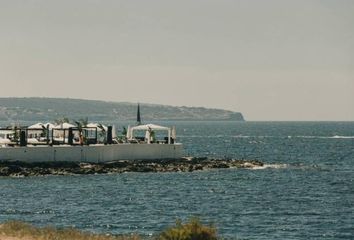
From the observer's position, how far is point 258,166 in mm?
86375

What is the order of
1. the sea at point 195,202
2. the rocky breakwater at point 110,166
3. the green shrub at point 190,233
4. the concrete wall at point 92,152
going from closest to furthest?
the green shrub at point 190,233
the sea at point 195,202
the rocky breakwater at point 110,166
the concrete wall at point 92,152

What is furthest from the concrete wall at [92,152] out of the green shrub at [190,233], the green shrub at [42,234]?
the green shrub at [190,233]

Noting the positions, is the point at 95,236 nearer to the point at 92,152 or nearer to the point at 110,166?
the point at 92,152

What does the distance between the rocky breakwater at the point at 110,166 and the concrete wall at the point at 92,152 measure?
0.66 meters

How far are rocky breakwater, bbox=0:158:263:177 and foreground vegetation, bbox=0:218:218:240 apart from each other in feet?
115

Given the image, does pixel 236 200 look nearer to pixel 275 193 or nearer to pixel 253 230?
pixel 275 193

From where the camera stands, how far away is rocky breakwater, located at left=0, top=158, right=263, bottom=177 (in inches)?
2667

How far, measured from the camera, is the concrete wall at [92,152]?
2712 inches

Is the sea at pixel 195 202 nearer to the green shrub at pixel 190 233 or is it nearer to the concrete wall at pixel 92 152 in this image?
the concrete wall at pixel 92 152

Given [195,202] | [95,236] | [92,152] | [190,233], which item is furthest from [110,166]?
[190,233]

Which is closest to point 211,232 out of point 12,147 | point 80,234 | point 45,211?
point 80,234

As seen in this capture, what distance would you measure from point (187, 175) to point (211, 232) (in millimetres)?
46409

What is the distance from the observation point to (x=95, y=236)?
3111 centimetres

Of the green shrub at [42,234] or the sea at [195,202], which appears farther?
the sea at [195,202]
